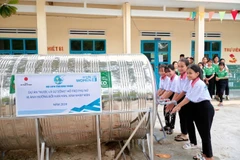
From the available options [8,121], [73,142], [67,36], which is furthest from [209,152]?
[67,36]

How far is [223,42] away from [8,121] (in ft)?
32.1

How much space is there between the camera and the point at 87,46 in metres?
8.74

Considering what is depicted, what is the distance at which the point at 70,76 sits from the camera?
2.42 metres

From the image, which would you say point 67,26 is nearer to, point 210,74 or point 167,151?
point 210,74

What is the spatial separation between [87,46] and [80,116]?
21.2ft

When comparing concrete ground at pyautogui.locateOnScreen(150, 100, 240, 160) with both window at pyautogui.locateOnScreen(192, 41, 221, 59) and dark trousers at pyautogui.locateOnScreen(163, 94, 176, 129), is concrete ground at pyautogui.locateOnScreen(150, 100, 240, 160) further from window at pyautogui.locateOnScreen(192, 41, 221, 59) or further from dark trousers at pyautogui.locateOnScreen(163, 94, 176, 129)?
window at pyautogui.locateOnScreen(192, 41, 221, 59)

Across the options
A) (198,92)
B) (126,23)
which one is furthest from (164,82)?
(126,23)

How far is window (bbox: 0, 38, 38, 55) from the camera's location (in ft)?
26.3

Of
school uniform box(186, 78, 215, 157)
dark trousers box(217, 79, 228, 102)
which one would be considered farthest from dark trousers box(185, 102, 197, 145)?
dark trousers box(217, 79, 228, 102)

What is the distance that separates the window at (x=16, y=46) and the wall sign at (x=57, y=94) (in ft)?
20.9

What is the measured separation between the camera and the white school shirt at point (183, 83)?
3360 mm

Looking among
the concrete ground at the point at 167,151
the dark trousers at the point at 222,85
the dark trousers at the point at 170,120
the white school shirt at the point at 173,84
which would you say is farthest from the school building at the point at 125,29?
the concrete ground at the point at 167,151

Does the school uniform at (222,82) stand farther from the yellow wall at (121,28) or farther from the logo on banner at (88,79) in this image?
the logo on banner at (88,79)

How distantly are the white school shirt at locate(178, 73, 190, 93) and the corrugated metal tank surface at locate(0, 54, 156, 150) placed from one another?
0.86m
